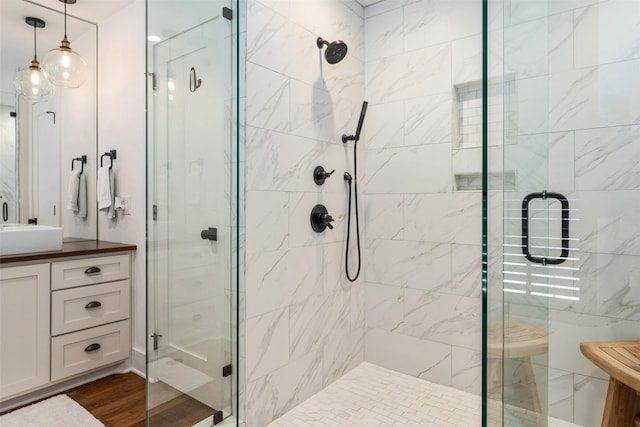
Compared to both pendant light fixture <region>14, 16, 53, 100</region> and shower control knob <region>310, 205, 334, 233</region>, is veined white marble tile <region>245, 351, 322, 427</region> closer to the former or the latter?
shower control knob <region>310, 205, 334, 233</region>

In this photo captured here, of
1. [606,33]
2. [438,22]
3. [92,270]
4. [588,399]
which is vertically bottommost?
[588,399]

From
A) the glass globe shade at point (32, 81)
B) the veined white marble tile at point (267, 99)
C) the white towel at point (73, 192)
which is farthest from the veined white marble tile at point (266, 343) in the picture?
the glass globe shade at point (32, 81)

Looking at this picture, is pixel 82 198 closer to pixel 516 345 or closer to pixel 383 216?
pixel 383 216

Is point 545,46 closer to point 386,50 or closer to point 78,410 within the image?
point 386,50

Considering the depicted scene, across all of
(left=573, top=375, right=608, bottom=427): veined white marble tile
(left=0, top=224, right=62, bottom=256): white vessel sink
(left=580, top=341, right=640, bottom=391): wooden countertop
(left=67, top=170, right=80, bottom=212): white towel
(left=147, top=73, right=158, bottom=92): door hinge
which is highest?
(left=147, top=73, right=158, bottom=92): door hinge

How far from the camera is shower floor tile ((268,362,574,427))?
2021 mm

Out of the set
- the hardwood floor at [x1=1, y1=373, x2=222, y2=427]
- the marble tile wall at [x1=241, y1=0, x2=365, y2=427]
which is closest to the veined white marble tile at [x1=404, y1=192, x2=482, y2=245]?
the marble tile wall at [x1=241, y1=0, x2=365, y2=427]

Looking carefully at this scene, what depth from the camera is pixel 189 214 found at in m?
1.74

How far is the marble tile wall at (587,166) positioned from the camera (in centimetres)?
135

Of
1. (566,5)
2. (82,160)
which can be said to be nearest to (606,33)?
(566,5)

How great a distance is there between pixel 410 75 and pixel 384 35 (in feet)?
1.30

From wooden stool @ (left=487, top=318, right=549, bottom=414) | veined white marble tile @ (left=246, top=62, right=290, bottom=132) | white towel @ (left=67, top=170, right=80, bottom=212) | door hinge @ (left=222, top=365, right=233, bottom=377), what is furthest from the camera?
white towel @ (left=67, top=170, right=80, bottom=212)

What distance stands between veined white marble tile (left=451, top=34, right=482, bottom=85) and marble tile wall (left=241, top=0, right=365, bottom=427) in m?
0.70

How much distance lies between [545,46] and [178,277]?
1.82 meters
